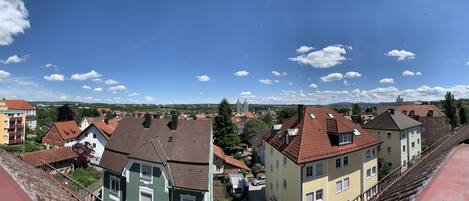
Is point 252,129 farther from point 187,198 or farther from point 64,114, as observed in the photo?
point 64,114

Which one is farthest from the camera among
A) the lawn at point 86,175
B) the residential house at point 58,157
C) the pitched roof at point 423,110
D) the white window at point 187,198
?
the pitched roof at point 423,110

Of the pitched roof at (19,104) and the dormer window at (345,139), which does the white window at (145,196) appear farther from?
the pitched roof at (19,104)

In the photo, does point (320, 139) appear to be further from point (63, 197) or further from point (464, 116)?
point (464, 116)

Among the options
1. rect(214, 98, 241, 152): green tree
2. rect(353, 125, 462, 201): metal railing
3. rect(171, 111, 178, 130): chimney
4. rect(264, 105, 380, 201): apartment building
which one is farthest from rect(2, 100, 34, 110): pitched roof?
rect(353, 125, 462, 201): metal railing

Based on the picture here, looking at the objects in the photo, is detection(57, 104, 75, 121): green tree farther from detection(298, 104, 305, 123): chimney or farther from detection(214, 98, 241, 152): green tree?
detection(298, 104, 305, 123): chimney

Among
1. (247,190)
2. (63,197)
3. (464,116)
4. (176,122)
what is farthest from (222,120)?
(464,116)

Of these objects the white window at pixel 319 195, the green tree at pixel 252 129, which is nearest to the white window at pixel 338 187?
the white window at pixel 319 195

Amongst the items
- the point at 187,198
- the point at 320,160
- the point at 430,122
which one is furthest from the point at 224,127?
the point at 430,122
